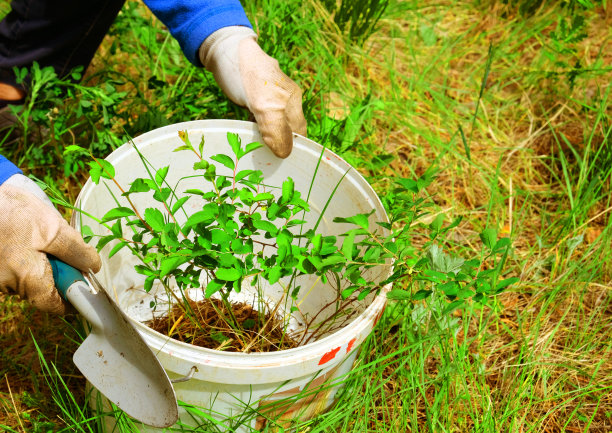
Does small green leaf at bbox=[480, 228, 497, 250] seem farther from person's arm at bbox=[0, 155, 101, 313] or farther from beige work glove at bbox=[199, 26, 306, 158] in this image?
person's arm at bbox=[0, 155, 101, 313]

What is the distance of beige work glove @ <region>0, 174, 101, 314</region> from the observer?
1142 millimetres

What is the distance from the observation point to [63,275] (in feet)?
3.76

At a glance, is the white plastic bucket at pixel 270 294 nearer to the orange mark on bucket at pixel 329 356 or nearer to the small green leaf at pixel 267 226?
the orange mark on bucket at pixel 329 356

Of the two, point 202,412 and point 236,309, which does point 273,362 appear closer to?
point 202,412

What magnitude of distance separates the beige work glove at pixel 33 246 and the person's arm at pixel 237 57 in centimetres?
56

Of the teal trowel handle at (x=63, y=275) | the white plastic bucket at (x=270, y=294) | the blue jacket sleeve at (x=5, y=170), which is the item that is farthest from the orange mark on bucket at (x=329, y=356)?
the blue jacket sleeve at (x=5, y=170)

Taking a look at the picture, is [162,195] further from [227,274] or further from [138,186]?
[227,274]

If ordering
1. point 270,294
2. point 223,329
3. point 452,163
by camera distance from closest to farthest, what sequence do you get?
point 223,329
point 270,294
point 452,163

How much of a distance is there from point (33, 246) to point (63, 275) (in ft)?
0.29

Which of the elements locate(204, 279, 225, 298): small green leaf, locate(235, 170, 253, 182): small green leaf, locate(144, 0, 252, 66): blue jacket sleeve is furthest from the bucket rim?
locate(144, 0, 252, 66): blue jacket sleeve

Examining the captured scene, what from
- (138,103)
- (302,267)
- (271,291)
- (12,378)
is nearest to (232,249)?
(302,267)

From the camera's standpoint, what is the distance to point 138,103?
209 cm

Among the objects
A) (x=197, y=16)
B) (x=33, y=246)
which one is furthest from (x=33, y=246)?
(x=197, y=16)

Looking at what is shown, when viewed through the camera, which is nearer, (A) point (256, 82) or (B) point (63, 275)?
(B) point (63, 275)
